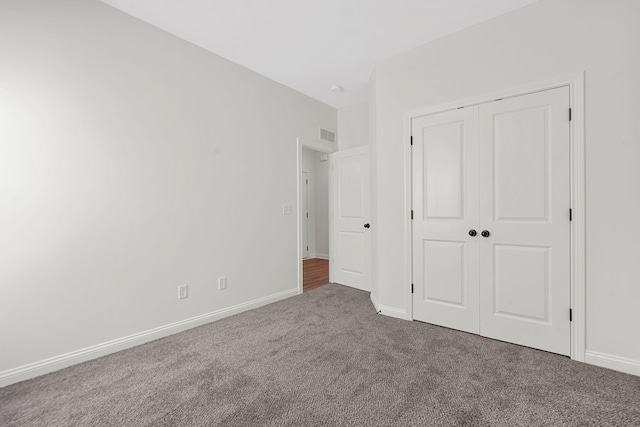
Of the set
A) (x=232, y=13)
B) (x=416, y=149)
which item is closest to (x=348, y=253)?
(x=416, y=149)

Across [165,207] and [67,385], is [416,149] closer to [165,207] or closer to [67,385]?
[165,207]

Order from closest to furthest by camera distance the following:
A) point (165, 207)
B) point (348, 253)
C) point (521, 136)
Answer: point (521, 136) < point (165, 207) < point (348, 253)

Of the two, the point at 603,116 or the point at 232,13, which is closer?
the point at 603,116

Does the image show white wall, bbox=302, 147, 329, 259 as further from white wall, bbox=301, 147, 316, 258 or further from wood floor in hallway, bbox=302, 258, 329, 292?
wood floor in hallway, bbox=302, 258, 329, 292

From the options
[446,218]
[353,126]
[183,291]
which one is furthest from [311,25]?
[183,291]

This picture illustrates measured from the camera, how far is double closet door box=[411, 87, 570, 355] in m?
2.26

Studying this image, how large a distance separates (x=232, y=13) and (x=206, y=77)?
0.78m

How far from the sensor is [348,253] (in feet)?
14.1

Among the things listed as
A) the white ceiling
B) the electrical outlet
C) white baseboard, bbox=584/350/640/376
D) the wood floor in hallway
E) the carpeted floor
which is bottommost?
the wood floor in hallway

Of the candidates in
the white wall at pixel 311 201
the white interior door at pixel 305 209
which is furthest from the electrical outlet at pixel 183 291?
the white wall at pixel 311 201

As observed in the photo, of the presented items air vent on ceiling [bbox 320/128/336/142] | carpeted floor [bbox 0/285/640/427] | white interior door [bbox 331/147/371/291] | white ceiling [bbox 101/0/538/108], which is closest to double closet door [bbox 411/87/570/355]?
carpeted floor [bbox 0/285/640/427]

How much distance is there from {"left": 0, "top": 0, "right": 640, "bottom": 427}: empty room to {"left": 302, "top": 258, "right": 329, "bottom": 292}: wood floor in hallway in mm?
1112

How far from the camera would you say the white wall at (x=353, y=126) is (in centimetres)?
433

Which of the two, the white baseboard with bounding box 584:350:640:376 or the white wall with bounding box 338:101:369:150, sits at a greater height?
the white wall with bounding box 338:101:369:150
